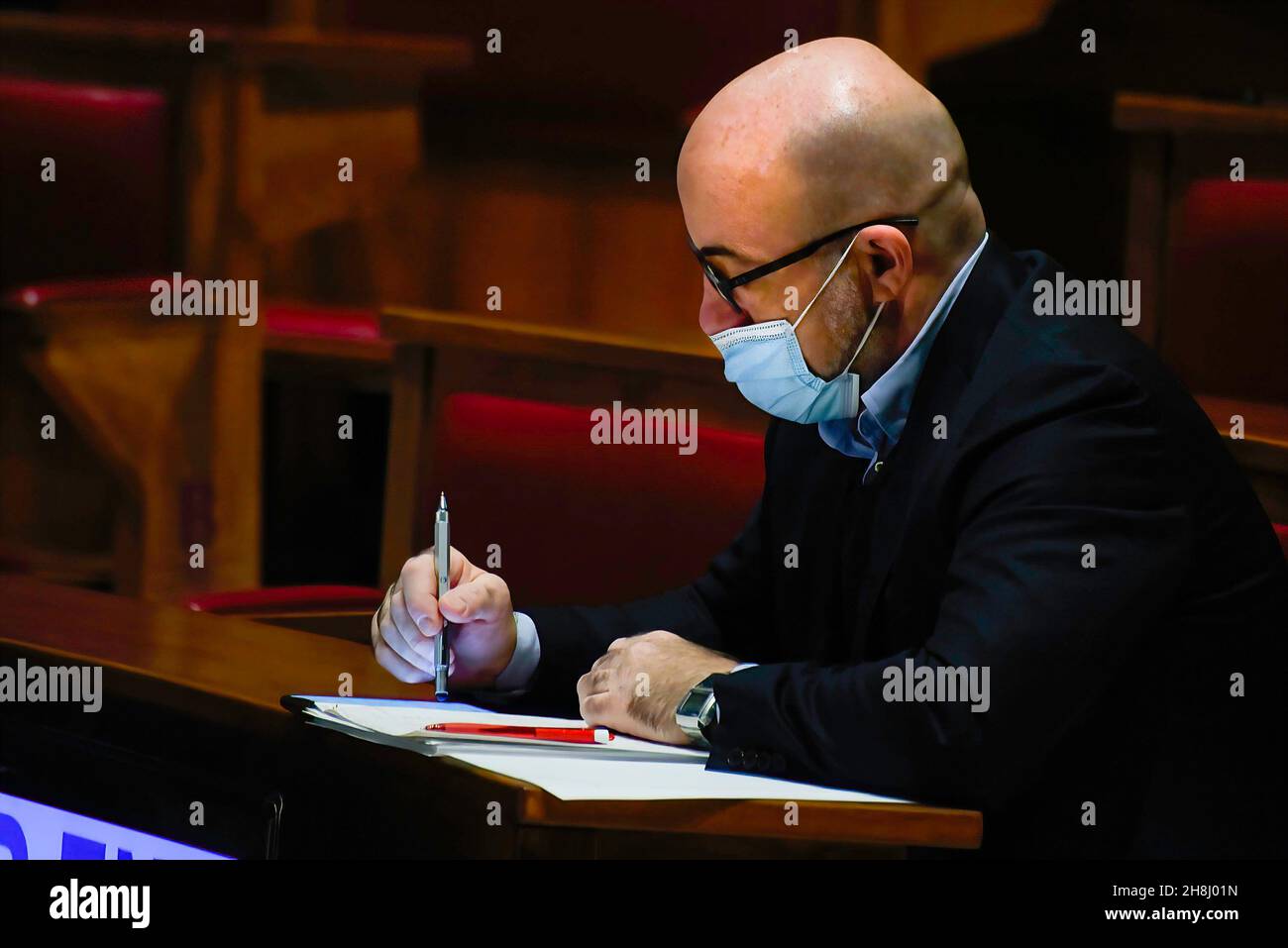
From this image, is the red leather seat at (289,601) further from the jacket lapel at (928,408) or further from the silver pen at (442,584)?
the jacket lapel at (928,408)

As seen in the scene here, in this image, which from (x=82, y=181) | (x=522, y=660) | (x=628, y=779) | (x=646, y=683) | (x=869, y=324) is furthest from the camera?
(x=82, y=181)

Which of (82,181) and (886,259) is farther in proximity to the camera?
(82,181)

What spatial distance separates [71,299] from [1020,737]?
2741 mm

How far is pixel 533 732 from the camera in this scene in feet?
4.45

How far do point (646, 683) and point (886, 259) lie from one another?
0.43m

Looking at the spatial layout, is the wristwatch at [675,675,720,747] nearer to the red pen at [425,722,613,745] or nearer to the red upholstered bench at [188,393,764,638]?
the red pen at [425,722,613,745]

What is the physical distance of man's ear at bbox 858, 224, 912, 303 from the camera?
147 cm

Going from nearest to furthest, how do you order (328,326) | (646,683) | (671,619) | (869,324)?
(646,683)
(869,324)
(671,619)
(328,326)

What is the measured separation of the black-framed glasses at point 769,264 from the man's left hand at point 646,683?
328mm

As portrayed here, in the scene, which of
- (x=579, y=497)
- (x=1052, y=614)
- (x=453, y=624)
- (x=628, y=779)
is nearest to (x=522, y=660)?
(x=453, y=624)

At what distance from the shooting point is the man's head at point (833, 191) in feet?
→ 4.78

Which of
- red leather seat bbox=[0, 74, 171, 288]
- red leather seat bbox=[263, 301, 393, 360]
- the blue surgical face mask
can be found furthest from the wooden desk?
red leather seat bbox=[0, 74, 171, 288]

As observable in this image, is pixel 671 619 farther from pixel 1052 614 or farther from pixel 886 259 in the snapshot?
pixel 1052 614
